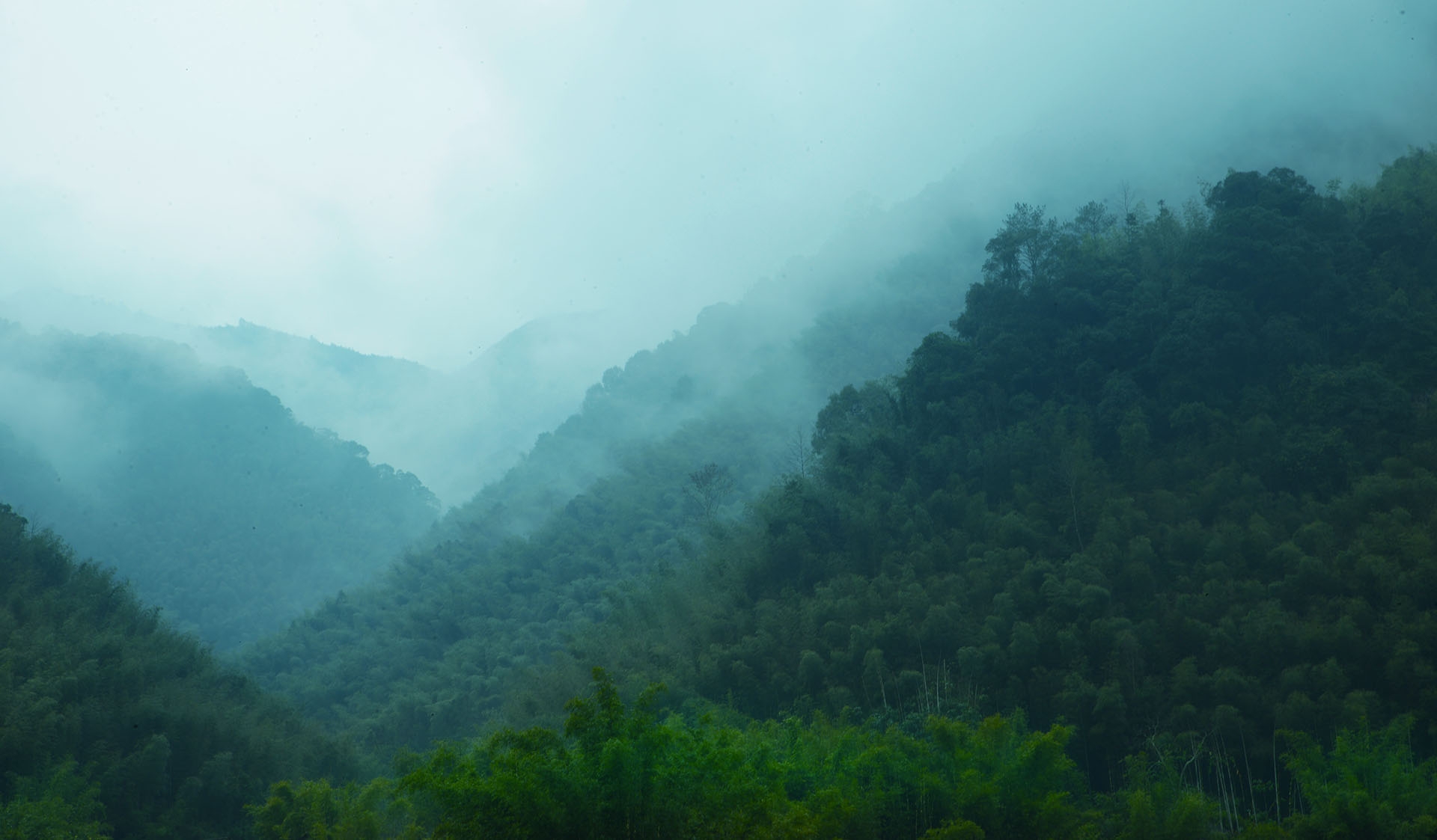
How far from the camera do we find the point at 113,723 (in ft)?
48.1

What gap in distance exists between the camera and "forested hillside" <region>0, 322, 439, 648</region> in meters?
43.3

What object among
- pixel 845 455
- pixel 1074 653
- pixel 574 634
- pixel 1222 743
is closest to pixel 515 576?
pixel 574 634

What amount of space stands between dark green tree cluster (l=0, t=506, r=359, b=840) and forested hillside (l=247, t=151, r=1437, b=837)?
3.36 m

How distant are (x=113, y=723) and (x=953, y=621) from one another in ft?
46.0

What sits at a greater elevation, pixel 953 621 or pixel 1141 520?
pixel 1141 520

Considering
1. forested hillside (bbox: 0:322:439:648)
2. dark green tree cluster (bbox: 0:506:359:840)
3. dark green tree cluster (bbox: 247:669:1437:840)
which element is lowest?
dark green tree cluster (bbox: 247:669:1437:840)

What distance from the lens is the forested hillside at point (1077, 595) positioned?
921cm

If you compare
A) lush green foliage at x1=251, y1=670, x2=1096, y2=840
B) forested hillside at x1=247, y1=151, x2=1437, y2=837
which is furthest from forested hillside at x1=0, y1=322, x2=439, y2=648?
lush green foliage at x1=251, y1=670, x2=1096, y2=840

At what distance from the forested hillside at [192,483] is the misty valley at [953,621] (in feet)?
40.5

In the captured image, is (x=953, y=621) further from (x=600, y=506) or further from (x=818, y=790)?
(x=600, y=506)

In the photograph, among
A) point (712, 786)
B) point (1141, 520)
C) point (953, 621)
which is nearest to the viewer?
point (712, 786)

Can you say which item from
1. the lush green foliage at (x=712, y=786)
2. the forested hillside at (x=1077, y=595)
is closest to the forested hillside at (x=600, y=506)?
the forested hillside at (x=1077, y=595)

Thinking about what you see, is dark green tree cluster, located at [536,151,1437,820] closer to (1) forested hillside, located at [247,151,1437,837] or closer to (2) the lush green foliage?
(1) forested hillside, located at [247,151,1437,837]

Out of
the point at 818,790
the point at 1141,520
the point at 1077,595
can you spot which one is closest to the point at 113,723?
the point at 818,790
